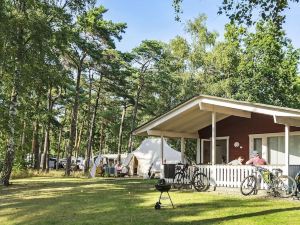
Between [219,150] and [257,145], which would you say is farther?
[219,150]

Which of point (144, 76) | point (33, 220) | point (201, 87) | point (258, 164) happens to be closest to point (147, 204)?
point (33, 220)

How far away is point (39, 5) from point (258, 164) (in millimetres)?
12297

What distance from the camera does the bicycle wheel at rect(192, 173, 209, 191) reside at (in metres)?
16.2

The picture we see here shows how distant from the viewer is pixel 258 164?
15.3 metres

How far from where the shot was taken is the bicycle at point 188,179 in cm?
1619

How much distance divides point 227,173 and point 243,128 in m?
4.14

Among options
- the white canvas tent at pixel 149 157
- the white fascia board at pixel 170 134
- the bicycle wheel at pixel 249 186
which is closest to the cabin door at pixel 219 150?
the white fascia board at pixel 170 134

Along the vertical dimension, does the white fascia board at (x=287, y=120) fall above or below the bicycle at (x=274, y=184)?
above

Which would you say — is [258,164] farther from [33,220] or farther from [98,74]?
[98,74]

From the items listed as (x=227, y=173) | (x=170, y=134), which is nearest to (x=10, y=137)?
(x=170, y=134)

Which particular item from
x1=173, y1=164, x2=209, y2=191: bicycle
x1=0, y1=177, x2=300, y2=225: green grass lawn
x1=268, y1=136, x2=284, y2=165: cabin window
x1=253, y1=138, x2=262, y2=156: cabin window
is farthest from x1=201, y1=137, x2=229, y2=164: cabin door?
x1=0, y1=177, x2=300, y2=225: green grass lawn

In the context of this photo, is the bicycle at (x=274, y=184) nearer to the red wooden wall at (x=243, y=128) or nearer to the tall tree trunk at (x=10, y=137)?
the red wooden wall at (x=243, y=128)

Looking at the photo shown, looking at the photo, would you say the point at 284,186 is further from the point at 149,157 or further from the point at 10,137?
the point at 149,157

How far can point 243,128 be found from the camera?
64.5ft
